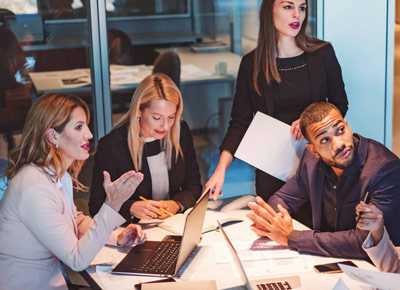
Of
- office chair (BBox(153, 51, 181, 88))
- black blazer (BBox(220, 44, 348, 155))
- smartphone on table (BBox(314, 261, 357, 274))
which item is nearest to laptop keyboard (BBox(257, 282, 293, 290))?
smartphone on table (BBox(314, 261, 357, 274))

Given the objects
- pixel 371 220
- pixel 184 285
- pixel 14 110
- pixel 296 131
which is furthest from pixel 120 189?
pixel 14 110

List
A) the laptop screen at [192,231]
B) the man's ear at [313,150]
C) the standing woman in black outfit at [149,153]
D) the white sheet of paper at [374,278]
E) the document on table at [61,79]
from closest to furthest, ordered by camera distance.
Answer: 1. the white sheet of paper at [374,278]
2. the laptop screen at [192,231]
3. the man's ear at [313,150]
4. the standing woman in black outfit at [149,153]
5. the document on table at [61,79]

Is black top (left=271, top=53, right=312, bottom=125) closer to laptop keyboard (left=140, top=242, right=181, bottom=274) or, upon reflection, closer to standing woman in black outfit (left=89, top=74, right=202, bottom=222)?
standing woman in black outfit (left=89, top=74, right=202, bottom=222)

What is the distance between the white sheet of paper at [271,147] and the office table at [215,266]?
1.40ft

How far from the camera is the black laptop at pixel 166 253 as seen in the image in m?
2.53

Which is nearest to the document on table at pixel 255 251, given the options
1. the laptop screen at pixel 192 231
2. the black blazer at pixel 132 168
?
the laptop screen at pixel 192 231

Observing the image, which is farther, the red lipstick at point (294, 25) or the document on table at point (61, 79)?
the document on table at point (61, 79)

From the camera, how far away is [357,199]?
109 inches

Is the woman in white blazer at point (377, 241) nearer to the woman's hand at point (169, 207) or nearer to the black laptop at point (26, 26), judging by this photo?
the woman's hand at point (169, 207)

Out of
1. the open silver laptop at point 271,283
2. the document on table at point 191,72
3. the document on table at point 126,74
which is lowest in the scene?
the open silver laptop at point 271,283

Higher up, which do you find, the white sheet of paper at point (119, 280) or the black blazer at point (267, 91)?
the black blazer at point (267, 91)

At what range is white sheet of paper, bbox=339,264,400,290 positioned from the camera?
6.84 ft

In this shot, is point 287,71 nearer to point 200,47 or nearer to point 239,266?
point 239,266

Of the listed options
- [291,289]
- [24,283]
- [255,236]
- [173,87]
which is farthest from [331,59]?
[24,283]
